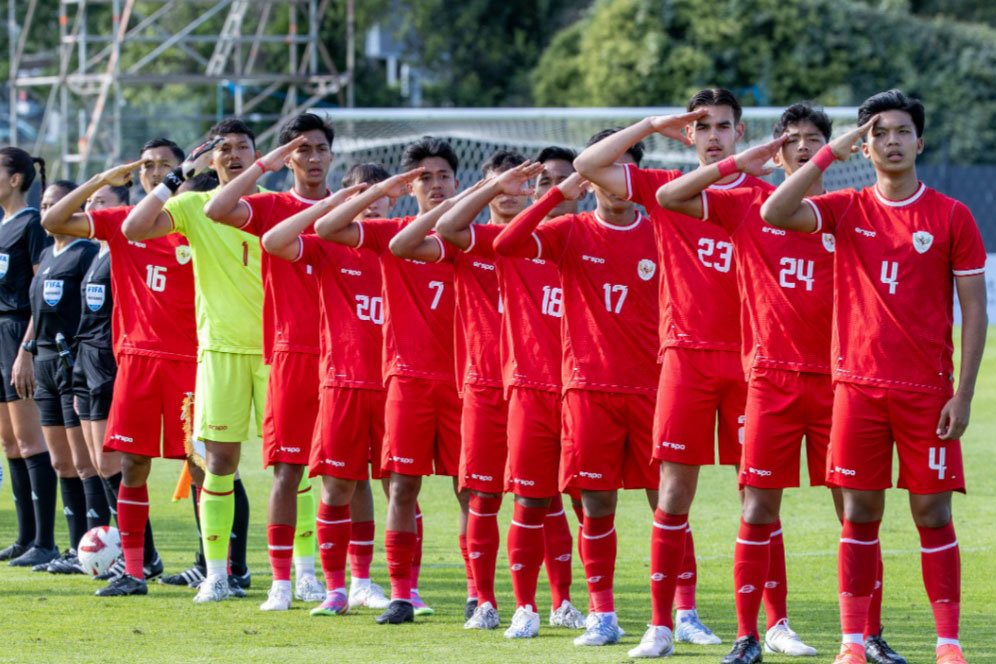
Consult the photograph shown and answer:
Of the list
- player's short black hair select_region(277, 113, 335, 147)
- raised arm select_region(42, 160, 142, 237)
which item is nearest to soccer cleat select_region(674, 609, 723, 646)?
player's short black hair select_region(277, 113, 335, 147)

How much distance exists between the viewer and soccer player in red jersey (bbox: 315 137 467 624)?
873cm

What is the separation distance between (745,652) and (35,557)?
16.6ft

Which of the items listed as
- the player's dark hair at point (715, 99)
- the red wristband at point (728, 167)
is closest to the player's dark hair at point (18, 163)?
the player's dark hair at point (715, 99)

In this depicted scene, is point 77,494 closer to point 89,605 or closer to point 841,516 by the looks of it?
point 89,605

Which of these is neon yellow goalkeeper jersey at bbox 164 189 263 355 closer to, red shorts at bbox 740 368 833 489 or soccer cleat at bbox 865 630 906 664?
red shorts at bbox 740 368 833 489

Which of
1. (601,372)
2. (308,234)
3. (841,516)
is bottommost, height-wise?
(841,516)

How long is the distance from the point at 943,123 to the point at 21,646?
30.9 meters

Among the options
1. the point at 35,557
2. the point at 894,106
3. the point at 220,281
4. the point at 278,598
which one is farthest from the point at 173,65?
the point at 894,106

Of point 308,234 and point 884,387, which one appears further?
point 308,234

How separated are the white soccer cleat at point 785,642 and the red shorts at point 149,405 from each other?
11.5 feet

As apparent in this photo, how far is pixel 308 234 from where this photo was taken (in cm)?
917

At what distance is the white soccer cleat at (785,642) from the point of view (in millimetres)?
7652

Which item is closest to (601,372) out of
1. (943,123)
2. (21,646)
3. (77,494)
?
(21,646)

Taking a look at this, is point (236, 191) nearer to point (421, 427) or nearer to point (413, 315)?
point (413, 315)
